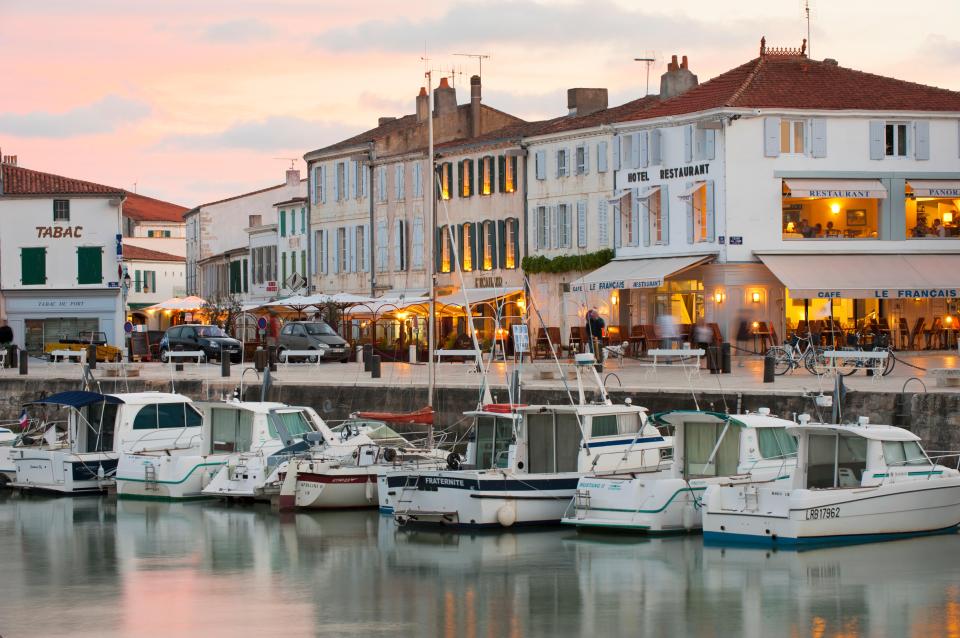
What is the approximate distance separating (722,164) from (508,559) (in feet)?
88.9

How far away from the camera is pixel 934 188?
5044cm

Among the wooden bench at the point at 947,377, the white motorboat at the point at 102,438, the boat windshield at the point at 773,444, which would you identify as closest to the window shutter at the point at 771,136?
the wooden bench at the point at 947,377

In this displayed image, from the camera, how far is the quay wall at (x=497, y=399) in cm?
2919

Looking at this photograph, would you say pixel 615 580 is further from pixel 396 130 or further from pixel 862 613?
pixel 396 130

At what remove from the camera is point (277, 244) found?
3024 inches

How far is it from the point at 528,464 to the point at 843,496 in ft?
18.2

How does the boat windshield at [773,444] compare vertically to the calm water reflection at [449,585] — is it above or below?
above

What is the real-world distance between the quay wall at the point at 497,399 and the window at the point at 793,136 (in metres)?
16.1

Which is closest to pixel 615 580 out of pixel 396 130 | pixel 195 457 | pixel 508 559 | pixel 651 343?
pixel 508 559

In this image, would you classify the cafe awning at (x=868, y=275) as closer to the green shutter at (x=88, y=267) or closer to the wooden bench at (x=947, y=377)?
the wooden bench at (x=947, y=377)

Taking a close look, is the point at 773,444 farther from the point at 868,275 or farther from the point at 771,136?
the point at 771,136

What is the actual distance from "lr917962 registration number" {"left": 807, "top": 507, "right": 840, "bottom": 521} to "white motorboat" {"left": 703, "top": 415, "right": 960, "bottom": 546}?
0.05 feet

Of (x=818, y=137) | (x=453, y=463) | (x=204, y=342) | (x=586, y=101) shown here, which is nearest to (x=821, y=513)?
(x=453, y=463)

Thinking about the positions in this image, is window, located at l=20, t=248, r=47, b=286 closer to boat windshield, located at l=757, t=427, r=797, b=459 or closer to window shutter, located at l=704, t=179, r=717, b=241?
window shutter, located at l=704, t=179, r=717, b=241
